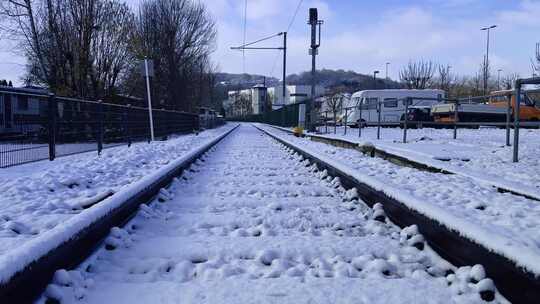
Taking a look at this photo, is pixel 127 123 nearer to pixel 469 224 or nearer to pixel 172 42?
pixel 469 224

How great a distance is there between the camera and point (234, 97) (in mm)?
137750

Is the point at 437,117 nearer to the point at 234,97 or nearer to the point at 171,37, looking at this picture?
the point at 171,37

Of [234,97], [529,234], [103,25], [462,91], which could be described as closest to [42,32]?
[103,25]

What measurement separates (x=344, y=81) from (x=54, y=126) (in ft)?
357

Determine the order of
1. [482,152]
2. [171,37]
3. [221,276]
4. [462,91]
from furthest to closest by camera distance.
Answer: [462,91] → [171,37] → [482,152] → [221,276]

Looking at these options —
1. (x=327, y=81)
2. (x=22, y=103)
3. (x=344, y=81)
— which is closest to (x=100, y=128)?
(x=22, y=103)

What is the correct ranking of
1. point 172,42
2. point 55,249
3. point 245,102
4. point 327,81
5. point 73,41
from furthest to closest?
point 327,81
point 245,102
point 172,42
point 73,41
point 55,249

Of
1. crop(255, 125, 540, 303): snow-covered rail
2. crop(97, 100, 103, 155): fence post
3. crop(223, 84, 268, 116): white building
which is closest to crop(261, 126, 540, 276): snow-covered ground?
crop(255, 125, 540, 303): snow-covered rail

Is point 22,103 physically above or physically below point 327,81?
below

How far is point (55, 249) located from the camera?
271cm

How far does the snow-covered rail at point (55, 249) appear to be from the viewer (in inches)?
88.1

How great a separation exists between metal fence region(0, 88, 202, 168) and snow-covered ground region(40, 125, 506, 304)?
4.05 metres

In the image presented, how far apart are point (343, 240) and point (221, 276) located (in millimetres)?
1171

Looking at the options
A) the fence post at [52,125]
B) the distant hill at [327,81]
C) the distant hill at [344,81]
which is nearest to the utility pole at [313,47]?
the fence post at [52,125]
